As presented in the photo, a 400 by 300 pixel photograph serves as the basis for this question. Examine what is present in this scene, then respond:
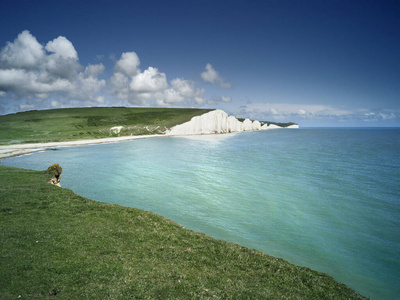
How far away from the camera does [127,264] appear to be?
9.77 metres

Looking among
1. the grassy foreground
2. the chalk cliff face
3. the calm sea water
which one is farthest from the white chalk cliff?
the grassy foreground

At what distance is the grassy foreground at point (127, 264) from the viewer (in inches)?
318

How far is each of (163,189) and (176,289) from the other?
19.9 meters

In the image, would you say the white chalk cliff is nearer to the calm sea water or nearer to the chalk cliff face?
the chalk cliff face

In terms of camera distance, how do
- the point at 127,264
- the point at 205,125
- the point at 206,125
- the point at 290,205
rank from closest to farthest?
the point at 127,264 → the point at 290,205 → the point at 205,125 → the point at 206,125

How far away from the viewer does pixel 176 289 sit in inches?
332

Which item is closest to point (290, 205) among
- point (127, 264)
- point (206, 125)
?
point (127, 264)

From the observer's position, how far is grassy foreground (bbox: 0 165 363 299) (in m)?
8.07


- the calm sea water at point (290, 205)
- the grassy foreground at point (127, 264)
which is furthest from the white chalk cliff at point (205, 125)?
the grassy foreground at point (127, 264)


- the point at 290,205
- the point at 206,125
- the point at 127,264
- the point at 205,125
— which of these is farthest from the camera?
the point at 206,125

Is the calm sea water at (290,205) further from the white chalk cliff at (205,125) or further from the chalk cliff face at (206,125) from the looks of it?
the chalk cliff face at (206,125)

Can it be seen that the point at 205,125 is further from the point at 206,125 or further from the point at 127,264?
the point at 127,264

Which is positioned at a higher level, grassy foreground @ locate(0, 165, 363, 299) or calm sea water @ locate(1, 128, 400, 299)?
grassy foreground @ locate(0, 165, 363, 299)

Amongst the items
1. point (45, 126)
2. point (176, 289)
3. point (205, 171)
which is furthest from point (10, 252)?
point (45, 126)
